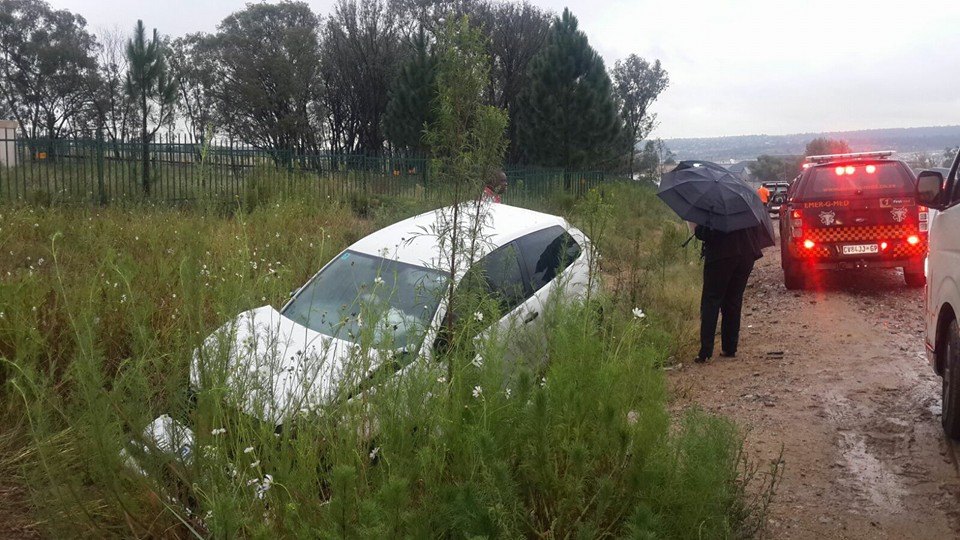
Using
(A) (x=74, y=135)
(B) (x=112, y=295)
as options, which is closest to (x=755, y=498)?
(B) (x=112, y=295)

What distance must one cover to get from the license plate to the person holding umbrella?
432 cm

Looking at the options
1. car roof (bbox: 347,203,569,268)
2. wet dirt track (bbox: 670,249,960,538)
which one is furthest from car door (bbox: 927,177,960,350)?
car roof (bbox: 347,203,569,268)

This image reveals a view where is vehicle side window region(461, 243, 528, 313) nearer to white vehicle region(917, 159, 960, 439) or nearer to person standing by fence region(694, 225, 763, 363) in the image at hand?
person standing by fence region(694, 225, 763, 363)

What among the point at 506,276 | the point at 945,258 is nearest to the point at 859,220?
the point at 945,258

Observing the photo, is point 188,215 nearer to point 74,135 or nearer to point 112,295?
point 74,135

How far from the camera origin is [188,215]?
38.7ft

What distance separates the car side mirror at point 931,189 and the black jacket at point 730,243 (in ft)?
6.86

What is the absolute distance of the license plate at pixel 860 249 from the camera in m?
12.1

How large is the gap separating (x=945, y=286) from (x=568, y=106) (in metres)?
31.2

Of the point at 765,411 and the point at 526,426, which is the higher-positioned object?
the point at 526,426

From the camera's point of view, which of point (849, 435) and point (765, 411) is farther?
point (765, 411)

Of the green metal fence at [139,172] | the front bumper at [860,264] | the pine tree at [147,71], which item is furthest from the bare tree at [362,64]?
the front bumper at [860,264]

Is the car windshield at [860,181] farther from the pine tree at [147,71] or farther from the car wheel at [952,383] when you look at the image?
the pine tree at [147,71]

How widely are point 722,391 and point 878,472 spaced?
2.06 meters
